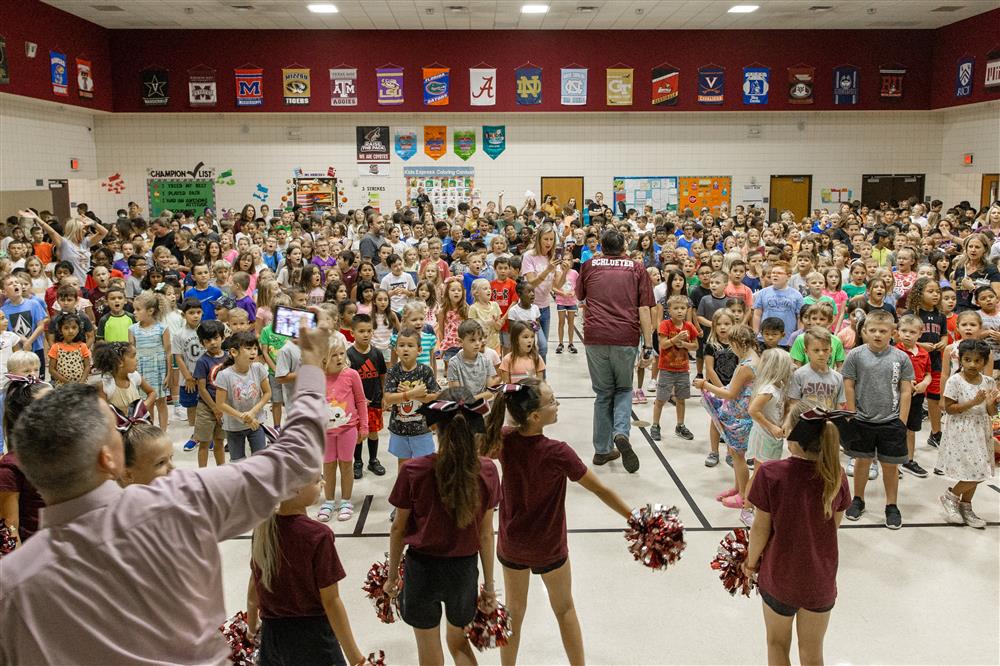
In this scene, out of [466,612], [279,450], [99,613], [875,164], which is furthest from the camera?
[875,164]

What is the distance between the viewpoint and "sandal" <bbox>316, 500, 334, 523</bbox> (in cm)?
564

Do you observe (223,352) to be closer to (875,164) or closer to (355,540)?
(355,540)

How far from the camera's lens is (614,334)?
6711mm

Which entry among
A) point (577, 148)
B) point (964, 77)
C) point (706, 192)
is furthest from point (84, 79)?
point (964, 77)

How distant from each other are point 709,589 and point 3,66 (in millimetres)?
16077

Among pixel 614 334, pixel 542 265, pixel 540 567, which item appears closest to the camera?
pixel 540 567

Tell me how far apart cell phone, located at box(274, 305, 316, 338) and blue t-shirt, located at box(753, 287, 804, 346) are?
633 cm

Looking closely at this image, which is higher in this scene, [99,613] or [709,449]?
[99,613]

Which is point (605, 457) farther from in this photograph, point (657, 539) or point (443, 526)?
point (443, 526)

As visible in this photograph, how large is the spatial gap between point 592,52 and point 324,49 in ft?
21.8

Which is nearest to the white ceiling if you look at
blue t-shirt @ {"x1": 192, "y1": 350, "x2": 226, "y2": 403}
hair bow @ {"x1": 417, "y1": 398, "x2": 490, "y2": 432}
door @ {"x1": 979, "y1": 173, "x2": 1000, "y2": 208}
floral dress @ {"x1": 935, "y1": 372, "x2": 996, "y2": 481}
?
door @ {"x1": 979, "y1": 173, "x2": 1000, "y2": 208}

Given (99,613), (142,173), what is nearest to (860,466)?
(99,613)

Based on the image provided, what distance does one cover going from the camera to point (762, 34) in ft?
63.6

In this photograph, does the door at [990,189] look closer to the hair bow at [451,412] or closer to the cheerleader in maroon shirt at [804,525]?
the cheerleader in maroon shirt at [804,525]
